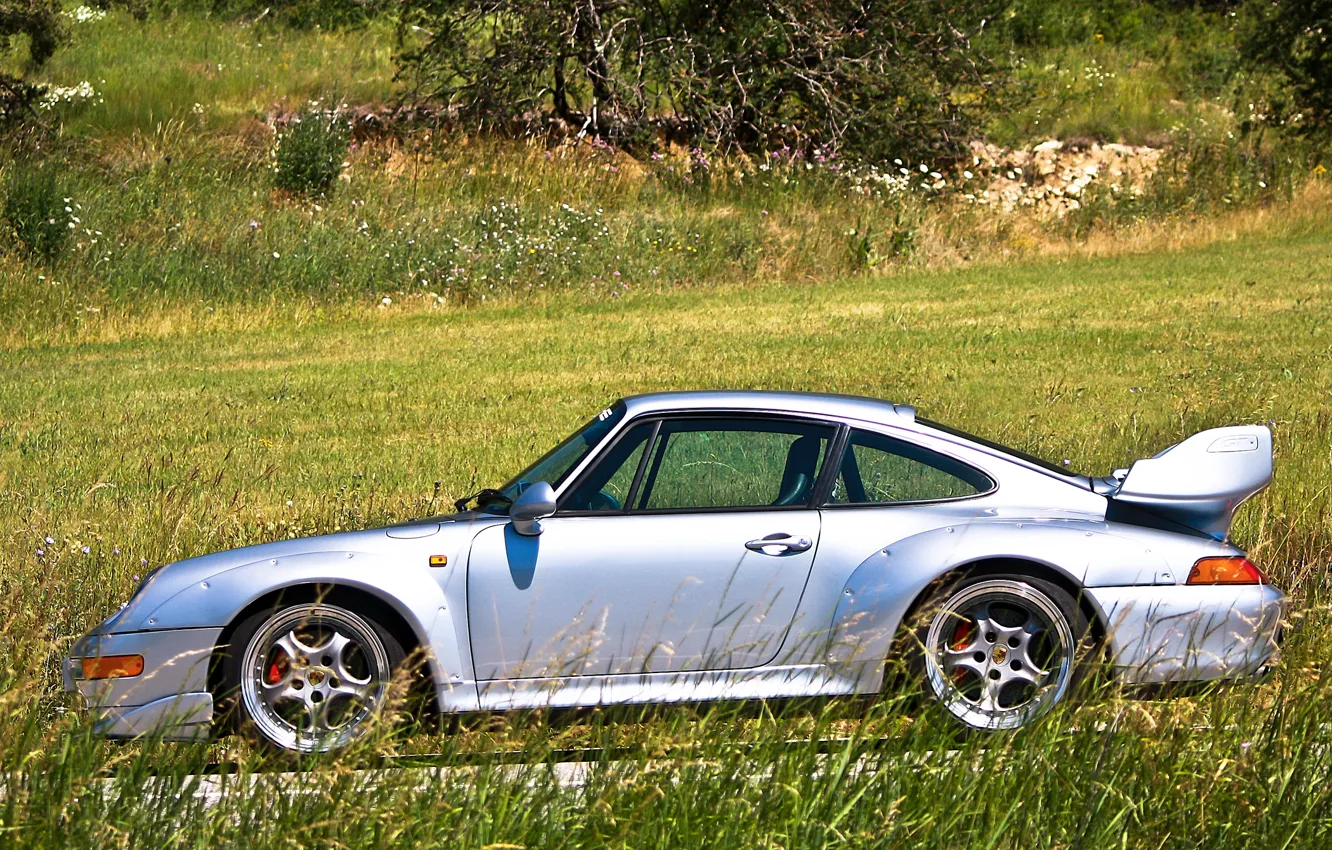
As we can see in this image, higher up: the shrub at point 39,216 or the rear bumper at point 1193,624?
the rear bumper at point 1193,624

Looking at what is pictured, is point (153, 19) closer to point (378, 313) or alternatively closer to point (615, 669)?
point (378, 313)

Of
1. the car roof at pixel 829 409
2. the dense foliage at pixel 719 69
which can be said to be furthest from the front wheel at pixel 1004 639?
the dense foliage at pixel 719 69

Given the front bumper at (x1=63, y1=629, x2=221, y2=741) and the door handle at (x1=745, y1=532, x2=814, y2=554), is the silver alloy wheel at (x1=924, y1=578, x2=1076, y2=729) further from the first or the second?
the front bumper at (x1=63, y1=629, x2=221, y2=741)

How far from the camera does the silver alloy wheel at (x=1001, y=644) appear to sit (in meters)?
5.35

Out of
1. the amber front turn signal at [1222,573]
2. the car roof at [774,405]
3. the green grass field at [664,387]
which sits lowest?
the green grass field at [664,387]

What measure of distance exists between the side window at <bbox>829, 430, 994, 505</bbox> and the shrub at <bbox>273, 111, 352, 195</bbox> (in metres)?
17.0

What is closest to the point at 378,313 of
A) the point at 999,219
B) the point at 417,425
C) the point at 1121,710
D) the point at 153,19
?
the point at 417,425

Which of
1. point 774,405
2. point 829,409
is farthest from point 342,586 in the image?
point 829,409

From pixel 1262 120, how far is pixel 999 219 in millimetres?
7657

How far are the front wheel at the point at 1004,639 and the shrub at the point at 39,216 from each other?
15718 mm

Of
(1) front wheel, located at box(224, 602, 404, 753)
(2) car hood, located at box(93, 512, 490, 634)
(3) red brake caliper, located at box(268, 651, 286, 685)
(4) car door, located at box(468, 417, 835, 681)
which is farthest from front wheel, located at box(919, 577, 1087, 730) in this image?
(3) red brake caliper, located at box(268, 651, 286, 685)

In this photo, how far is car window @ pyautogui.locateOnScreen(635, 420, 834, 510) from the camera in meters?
5.83

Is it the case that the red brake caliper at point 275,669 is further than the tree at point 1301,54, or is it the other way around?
the tree at point 1301,54

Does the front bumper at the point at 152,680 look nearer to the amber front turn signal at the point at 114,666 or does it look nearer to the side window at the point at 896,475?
the amber front turn signal at the point at 114,666
